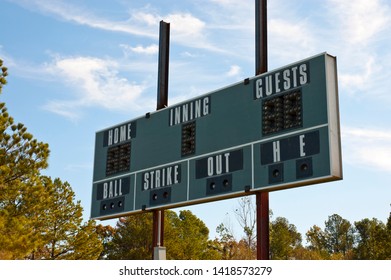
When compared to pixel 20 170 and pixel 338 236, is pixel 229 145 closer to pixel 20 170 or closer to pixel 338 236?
pixel 20 170

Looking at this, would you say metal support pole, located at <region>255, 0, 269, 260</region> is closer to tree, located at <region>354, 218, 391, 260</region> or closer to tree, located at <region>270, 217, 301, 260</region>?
tree, located at <region>354, 218, 391, 260</region>

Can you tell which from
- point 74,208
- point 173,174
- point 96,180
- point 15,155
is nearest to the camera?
point 173,174

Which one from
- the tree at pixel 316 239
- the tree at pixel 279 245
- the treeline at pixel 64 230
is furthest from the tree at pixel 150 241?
the tree at pixel 316 239

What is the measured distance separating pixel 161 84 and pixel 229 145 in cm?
446

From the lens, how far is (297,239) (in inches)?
3031

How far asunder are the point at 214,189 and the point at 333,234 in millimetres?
60935

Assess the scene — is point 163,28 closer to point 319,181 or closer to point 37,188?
point 319,181

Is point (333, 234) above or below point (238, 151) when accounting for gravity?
above

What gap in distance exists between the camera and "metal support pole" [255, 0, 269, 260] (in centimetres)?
1292

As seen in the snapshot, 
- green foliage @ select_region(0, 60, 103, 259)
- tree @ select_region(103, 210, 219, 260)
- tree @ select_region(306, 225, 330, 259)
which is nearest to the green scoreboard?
green foliage @ select_region(0, 60, 103, 259)

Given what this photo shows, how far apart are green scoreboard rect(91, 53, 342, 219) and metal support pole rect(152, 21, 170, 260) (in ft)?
2.29

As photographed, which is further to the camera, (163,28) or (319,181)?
(163,28)

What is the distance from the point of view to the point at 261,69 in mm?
13898
